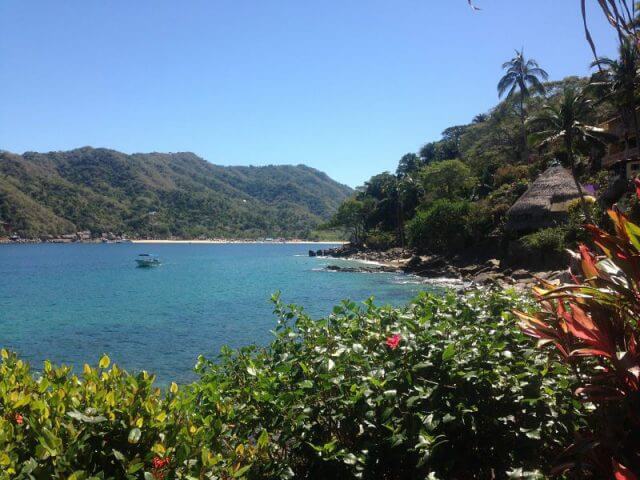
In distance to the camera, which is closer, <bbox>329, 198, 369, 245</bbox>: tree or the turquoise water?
the turquoise water

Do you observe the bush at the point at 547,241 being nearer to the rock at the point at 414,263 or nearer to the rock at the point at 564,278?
the rock at the point at 564,278

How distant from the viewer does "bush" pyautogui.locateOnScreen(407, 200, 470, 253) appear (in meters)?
46.8

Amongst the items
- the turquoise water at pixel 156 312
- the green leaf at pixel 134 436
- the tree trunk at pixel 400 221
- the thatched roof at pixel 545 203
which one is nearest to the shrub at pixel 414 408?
the green leaf at pixel 134 436

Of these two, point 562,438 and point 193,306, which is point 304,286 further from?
point 562,438

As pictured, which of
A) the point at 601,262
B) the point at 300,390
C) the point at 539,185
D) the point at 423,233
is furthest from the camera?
the point at 423,233

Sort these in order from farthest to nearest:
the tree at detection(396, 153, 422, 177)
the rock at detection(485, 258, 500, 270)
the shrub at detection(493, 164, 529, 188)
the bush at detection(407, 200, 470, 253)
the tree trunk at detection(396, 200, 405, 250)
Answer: the tree at detection(396, 153, 422, 177) < the tree trunk at detection(396, 200, 405, 250) < the shrub at detection(493, 164, 529, 188) < the bush at detection(407, 200, 470, 253) < the rock at detection(485, 258, 500, 270)

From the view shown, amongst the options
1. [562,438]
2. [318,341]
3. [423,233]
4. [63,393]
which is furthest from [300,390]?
[423,233]

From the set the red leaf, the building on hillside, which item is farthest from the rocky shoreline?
the red leaf

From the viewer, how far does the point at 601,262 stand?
8.18ft

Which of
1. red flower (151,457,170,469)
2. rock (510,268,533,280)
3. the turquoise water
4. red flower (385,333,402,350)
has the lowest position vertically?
the turquoise water

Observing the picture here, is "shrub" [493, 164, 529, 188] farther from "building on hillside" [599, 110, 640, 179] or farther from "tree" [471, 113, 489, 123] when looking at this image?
"tree" [471, 113, 489, 123]

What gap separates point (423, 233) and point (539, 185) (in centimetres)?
1462

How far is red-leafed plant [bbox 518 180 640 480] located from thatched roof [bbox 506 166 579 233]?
115 ft

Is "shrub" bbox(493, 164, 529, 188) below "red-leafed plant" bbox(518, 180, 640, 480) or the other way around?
the other way around
